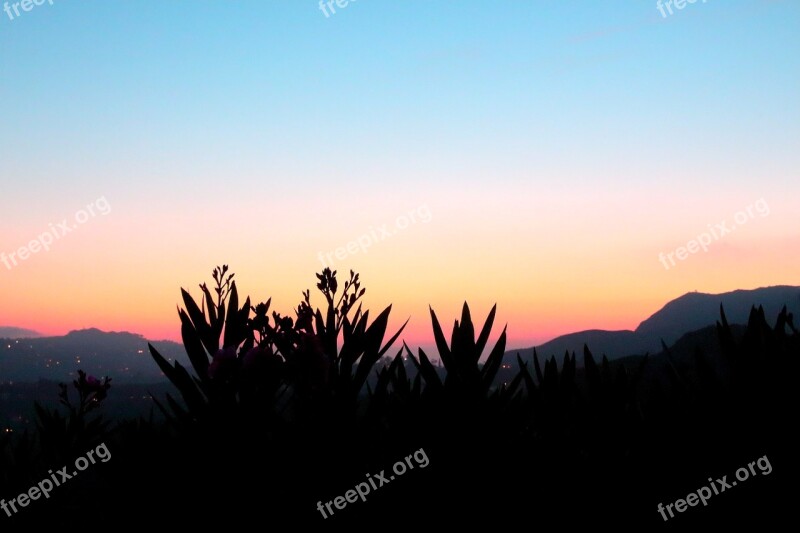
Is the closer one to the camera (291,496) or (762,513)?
(762,513)

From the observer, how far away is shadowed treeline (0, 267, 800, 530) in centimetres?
177

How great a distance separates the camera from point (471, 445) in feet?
6.15

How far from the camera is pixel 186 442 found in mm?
2215

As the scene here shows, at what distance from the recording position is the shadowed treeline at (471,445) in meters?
1.77

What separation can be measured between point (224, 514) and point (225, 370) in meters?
0.53

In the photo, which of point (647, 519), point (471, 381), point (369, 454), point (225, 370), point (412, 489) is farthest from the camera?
point (225, 370)

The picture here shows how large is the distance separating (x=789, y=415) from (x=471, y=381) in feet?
3.11

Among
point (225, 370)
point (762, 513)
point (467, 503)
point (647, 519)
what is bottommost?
point (762, 513)

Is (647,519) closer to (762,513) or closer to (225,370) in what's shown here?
(762,513)

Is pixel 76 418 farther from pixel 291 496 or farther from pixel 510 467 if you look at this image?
pixel 510 467

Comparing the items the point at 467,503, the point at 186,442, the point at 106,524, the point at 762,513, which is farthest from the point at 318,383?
the point at 762,513

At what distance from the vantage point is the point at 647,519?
5.69ft

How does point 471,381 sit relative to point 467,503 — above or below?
above

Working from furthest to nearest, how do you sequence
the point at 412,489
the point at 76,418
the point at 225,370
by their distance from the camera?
the point at 76,418
the point at 225,370
the point at 412,489
